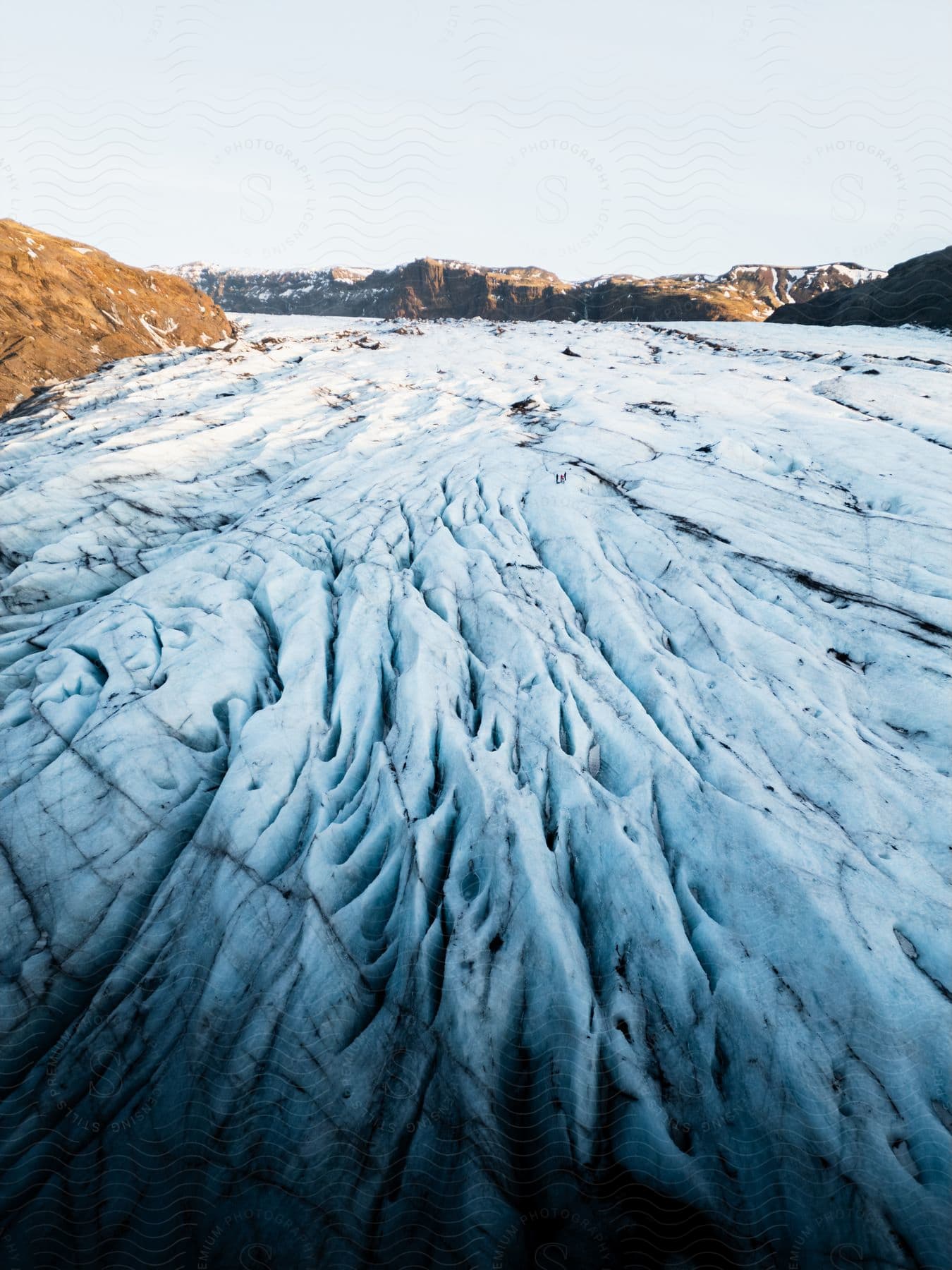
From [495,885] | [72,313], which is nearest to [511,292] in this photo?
[72,313]

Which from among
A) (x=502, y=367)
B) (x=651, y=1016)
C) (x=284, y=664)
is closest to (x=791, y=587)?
(x=651, y=1016)

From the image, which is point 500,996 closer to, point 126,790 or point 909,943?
point 909,943

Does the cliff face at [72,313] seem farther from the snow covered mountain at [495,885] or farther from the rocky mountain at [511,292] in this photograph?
the rocky mountain at [511,292]

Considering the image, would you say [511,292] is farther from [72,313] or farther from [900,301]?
[72,313]

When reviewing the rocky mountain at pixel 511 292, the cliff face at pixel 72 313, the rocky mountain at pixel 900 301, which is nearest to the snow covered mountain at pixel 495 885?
the cliff face at pixel 72 313

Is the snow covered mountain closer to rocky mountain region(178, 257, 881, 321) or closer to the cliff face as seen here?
the cliff face

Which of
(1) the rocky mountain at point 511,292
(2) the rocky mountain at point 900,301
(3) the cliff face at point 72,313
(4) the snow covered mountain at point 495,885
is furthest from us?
(1) the rocky mountain at point 511,292
